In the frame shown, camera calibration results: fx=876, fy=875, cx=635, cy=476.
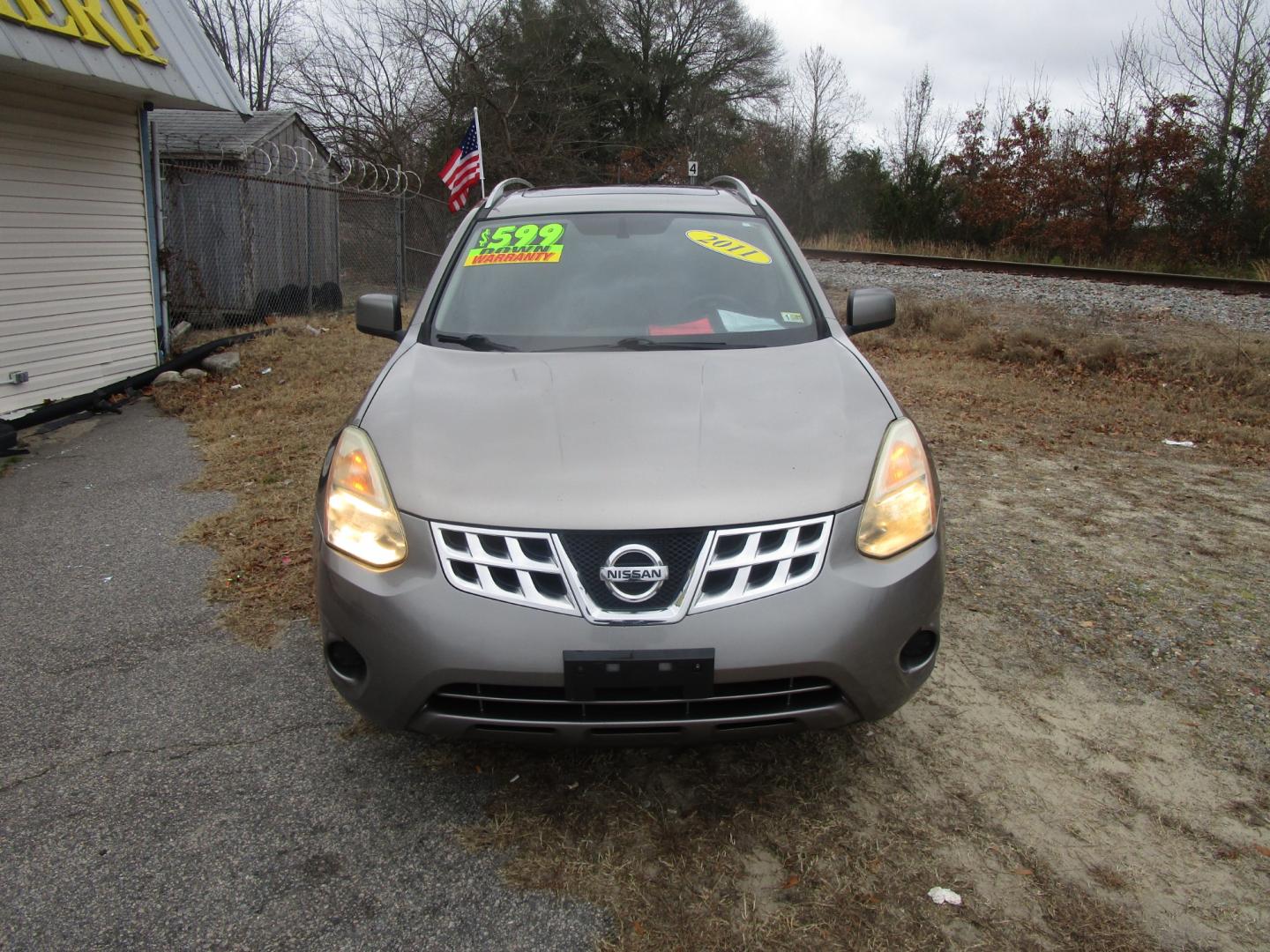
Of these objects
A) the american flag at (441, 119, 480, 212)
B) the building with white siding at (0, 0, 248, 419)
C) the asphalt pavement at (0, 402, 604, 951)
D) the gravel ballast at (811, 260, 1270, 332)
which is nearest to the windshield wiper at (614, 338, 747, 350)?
the asphalt pavement at (0, 402, 604, 951)

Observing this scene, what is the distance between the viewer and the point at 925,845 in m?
2.31

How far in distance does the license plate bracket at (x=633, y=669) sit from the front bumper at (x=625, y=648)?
0.07 feet

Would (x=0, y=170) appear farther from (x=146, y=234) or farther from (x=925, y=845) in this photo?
(x=925, y=845)

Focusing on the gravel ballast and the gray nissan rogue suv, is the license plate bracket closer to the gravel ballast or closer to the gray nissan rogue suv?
the gray nissan rogue suv

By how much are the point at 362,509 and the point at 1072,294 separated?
12972mm

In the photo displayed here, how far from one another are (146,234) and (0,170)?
6.35ft

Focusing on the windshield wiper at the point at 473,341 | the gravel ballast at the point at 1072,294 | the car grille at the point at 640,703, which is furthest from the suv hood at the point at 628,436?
the gravel ballast at the point at 1072,294

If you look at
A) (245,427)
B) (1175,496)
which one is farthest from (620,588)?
(245,427)

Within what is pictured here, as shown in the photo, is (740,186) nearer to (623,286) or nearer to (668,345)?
(623,286)

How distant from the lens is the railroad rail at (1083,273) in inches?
491

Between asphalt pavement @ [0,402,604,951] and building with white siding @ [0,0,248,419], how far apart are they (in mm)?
4700

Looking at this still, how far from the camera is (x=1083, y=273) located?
14938 millimetres

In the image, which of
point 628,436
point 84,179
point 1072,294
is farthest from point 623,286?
point 1072,294

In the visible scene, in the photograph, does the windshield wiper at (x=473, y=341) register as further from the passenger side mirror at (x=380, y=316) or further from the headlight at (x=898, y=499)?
the headlight at (x=898, y=499)
